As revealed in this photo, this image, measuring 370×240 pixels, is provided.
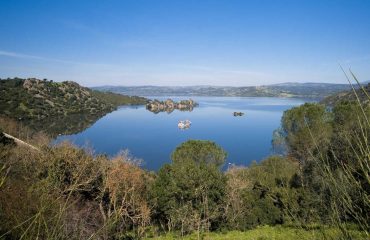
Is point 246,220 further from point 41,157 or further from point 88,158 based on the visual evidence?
point 41,157

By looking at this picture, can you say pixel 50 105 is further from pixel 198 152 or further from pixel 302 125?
pixel 302 125

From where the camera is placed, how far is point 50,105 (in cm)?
11700

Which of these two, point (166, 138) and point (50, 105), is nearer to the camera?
point (166, 138)

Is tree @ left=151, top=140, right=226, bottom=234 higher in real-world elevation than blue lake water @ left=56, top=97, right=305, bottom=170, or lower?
higher

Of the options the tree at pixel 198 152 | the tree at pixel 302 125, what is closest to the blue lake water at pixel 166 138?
the tree at pixel 198 152

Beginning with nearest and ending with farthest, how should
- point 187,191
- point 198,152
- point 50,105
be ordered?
1. point 187,191
2. point 198,152
3. point 50,105

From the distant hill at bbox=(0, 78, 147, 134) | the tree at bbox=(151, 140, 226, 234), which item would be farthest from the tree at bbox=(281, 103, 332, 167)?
the distant hill at bbox=(0, 78, 147, 134)

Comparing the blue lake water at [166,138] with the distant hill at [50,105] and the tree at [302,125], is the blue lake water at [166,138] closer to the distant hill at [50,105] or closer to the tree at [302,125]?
the distant hill at [50,105]

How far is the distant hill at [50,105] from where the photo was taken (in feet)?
300

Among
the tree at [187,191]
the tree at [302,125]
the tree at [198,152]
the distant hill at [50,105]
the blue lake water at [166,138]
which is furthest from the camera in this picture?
the distant hill at [50,105]

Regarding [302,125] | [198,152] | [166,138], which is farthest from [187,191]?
[166,138]

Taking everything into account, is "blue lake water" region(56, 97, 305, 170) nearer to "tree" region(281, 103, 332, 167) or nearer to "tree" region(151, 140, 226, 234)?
A: "tree" region(281, 103, 332, 167)

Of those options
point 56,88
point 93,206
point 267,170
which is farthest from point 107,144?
point 56,88

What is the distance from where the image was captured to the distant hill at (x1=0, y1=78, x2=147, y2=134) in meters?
91.4
